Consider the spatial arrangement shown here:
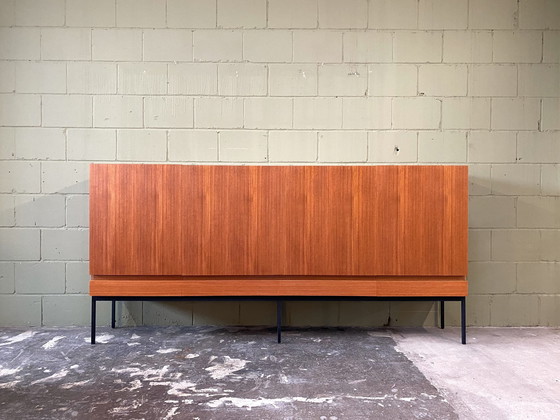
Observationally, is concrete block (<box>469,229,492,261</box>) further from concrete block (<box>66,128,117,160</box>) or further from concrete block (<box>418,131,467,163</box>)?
concrete block (<box>66,128,117,160</box>)

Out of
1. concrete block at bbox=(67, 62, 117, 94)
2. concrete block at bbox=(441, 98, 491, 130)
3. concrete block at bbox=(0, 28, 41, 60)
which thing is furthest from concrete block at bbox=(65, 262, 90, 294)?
concrete block at bbox=(441, 98, 491, 130)

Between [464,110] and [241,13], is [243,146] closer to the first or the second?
[241,13]

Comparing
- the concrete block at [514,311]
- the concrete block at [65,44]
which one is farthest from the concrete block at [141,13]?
the concrete block at [514,311]

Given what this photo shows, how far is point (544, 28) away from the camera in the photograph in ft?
10.3

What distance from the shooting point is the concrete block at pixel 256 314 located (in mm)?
3189

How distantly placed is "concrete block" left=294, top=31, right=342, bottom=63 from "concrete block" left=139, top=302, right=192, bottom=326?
198 centimetres

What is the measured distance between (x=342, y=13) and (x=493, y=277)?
7.23 feet

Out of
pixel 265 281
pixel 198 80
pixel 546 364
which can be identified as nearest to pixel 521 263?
pixel 546 364

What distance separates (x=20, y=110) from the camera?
312 cm

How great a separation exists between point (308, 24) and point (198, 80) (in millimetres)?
888

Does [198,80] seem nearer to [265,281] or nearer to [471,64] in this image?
[265,281]

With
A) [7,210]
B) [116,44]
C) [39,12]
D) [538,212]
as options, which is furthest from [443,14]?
[7,210]

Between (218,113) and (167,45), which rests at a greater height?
(167,45)

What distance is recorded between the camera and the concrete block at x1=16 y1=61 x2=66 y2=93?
10.2 feet
